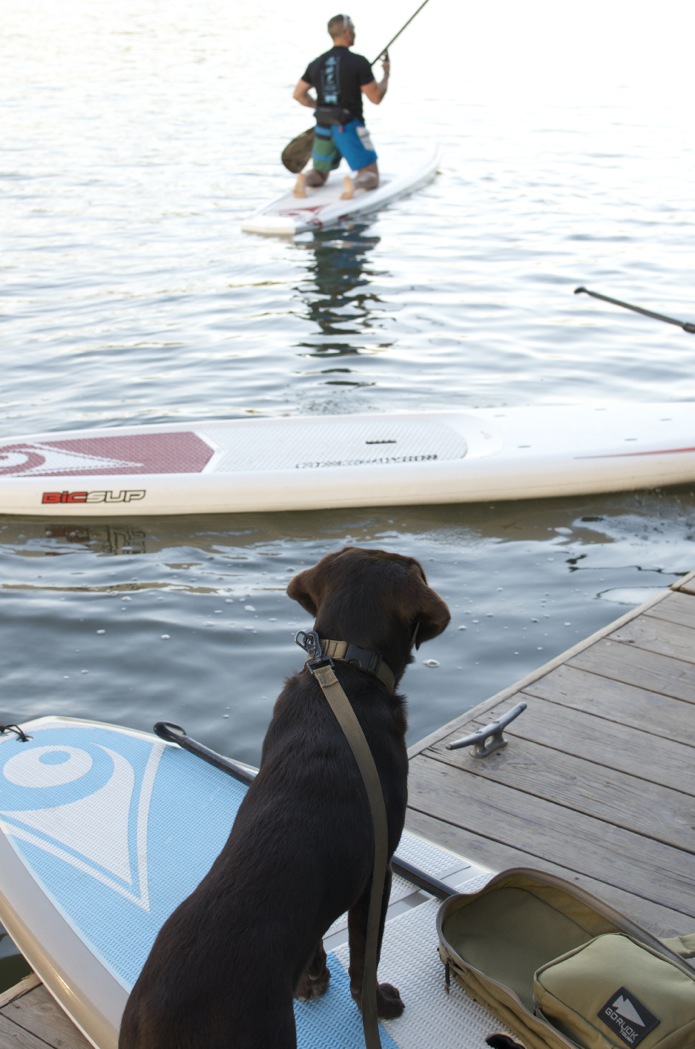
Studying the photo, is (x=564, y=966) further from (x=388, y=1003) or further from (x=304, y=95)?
(x=304, y=95)

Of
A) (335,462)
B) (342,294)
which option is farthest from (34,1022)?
(342,294)

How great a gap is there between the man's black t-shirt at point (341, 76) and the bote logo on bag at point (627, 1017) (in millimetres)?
9923

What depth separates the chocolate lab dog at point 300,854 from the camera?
166cm

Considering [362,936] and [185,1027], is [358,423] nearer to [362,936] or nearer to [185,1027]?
[362,936]

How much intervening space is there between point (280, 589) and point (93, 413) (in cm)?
262

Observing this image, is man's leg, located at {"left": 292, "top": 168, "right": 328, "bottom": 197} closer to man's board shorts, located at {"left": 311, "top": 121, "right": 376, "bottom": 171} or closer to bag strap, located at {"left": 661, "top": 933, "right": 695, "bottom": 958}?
man's board shorts, located at {"left": 311, "top": 121, "right": 376, "bottom": 171}

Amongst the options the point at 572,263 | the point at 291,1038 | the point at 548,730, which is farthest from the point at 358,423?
the point at 572,263

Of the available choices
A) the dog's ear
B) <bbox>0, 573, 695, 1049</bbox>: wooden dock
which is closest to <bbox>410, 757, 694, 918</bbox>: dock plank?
<bbox>0, 573, 695, 1049</bbox>: wooden dock

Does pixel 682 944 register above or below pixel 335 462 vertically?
below

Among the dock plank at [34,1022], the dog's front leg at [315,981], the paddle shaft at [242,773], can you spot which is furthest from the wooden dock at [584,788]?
the dog's front leg at [315,981]

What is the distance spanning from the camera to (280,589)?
492 cm

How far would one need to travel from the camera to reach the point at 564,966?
2051 mm

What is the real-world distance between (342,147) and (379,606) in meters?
9.87

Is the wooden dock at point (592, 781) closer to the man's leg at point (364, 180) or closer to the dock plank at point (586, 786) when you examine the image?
the dock plank at point (586, 786)
